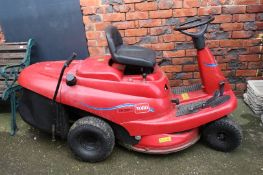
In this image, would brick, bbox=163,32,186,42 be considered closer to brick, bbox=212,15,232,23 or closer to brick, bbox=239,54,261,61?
brick, bbox=212,15,232,23

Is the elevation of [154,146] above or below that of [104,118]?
below

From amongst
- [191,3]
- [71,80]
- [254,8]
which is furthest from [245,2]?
[71,80]

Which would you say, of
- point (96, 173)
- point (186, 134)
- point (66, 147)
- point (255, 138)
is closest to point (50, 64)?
point (66, 147)

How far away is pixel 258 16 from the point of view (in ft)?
11.7

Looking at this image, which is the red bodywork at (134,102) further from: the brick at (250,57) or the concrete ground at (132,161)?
the brick at (250,57)

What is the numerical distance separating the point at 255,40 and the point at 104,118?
2.06 metres

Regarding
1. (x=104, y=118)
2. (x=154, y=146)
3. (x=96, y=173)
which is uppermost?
(x=104, y=118)

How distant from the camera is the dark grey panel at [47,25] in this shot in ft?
12.1

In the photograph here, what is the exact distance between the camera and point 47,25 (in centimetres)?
379

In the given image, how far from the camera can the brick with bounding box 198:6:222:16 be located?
3.55 metres

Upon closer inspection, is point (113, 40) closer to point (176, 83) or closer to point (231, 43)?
point (176, 83)

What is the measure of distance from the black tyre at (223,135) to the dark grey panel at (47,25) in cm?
177

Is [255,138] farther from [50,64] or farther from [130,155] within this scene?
[50,64]

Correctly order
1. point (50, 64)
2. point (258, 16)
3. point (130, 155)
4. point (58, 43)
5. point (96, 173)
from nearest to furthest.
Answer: point (96, 173)
point (130, 155)
point (50, 64)
point (258, 16)
point (58, 43)
